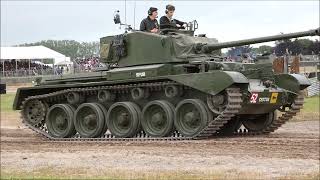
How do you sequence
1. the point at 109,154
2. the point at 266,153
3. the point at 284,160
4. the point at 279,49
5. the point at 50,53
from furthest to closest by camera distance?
the point at 50,53 → the point at 279,49 → the point at 109,154 → the point at 266,153 → the point at 284,160

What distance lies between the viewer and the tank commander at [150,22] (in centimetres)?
1927

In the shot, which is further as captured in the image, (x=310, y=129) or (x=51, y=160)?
(x=310, y=129)

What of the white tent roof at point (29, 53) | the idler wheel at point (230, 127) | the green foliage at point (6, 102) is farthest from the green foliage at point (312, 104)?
the white tent roof at point (29, 53)

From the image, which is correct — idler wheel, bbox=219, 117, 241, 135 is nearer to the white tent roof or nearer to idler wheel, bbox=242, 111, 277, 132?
idler wheel, bbox=242, 111, 277, 132

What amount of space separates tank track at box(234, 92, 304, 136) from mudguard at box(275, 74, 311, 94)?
0.95 ft

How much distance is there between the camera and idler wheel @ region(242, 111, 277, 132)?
63.6ft

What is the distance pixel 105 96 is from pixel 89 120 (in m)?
0.90

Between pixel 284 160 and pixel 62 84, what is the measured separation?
966 cm

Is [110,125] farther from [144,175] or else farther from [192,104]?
[144,175]

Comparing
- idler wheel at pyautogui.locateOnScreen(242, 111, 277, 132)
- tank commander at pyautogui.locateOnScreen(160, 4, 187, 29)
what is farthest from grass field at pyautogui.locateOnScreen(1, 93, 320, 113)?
tank commander at pyautogui.locateOnScreen(160, 4, 187, 29)

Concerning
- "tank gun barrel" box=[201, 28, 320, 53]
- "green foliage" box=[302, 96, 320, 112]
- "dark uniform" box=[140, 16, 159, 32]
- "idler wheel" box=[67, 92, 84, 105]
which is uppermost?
"dark uniform" box=[140, 16, 159, 32]

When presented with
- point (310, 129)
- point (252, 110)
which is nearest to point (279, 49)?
point (310, 129)

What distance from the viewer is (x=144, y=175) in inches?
415

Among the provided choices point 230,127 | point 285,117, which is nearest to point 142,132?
point 230,127
